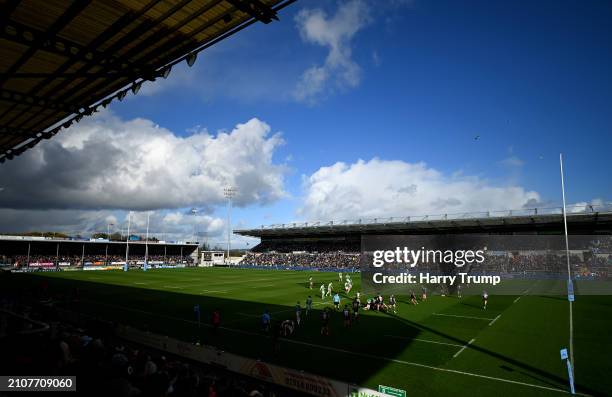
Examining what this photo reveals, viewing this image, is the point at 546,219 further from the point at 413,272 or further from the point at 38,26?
the point at 38,26

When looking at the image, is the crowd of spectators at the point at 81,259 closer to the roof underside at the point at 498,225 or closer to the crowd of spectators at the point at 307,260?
the crowd of spectators at the point at 307,260

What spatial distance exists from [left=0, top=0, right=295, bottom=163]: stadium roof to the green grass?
12.3m

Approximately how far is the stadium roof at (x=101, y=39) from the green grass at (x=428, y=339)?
40.4 ft

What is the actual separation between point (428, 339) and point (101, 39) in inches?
799

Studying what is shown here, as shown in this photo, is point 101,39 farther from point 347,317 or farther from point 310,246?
point 310,246

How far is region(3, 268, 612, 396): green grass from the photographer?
14320 millimetres

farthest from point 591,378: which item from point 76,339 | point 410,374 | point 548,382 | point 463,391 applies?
point 76,339

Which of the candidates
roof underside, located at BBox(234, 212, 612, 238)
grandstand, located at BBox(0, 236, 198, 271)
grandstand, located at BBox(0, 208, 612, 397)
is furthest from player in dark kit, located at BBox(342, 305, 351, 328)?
grandstand, located at BBox(0, 236, 198, 271)

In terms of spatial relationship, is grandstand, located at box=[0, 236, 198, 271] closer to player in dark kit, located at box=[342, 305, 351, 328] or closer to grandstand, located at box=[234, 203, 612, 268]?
grandstand, located at box=[234, 203, 612, 268]

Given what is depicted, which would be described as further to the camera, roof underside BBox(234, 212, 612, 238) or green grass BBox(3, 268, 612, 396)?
roof underside BBox(234, 212, 612, 238)

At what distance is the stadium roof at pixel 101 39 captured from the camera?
30.9ft

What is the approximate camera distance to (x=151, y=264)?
284ft

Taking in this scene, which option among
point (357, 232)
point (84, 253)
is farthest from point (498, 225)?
point (84, 253)

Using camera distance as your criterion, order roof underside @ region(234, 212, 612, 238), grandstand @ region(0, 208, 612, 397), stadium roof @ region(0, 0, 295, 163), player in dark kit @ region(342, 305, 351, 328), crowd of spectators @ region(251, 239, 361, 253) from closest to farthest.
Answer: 1. stadium roof @ region(0, 0, 295, 163)
2. grandstand @ region(0, 208, 612, 397)
3. player in dark kit @ region(342, 305, 351, 328)
4. roof underside @ region(234, 212, 612, 238)
5. crowd of spectators @ region(251, 239, 361, 253)
